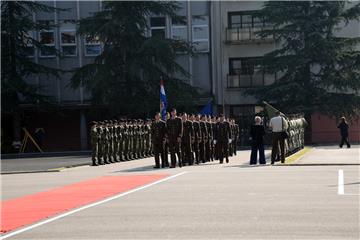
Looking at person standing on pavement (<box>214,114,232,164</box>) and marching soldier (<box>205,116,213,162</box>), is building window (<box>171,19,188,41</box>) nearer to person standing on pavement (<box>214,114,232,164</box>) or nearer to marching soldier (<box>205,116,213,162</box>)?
marching soldier (<box>205,116,213,162</box>)

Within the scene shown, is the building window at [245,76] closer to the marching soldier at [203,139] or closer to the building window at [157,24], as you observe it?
the building window at [157,24]

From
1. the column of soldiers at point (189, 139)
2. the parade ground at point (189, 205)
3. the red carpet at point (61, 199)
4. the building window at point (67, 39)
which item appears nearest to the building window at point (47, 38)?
the building window at point (67, 39)

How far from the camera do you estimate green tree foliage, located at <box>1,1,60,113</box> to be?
44.8 meters

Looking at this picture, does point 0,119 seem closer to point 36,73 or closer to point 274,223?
point 36,73

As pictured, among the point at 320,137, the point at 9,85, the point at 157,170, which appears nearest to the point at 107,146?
the point at 157,170

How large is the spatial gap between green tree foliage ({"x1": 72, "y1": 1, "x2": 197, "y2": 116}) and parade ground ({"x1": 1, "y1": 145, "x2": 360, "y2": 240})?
76.9 ft

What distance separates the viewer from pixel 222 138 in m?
25.1

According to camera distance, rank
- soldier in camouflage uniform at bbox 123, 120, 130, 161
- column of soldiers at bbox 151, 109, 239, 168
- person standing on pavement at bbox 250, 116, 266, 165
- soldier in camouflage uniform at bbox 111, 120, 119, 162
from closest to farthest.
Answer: person standing on pavement at bbox 250, 116, 266, 165
column of soldiers at bbox 151, 109, 239, 168
soldier in camouflage uniform at bbox 111, 120, 119, 162
soldier in camouflage uniform at bbox 123, 120, 130, 161

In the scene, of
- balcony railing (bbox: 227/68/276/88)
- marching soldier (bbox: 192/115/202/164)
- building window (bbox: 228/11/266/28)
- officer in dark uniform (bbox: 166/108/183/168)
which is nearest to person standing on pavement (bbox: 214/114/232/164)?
marching soldier (bbox: 192/115/202/164)

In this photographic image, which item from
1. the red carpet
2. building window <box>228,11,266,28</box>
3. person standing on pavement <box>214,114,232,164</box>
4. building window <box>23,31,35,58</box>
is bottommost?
the red carpet

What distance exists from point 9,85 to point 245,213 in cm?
3516

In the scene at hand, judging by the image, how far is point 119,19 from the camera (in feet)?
142

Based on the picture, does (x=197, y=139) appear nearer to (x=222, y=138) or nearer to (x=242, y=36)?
(x=222, y=138)

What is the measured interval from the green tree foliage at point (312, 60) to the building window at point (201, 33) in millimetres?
4822
